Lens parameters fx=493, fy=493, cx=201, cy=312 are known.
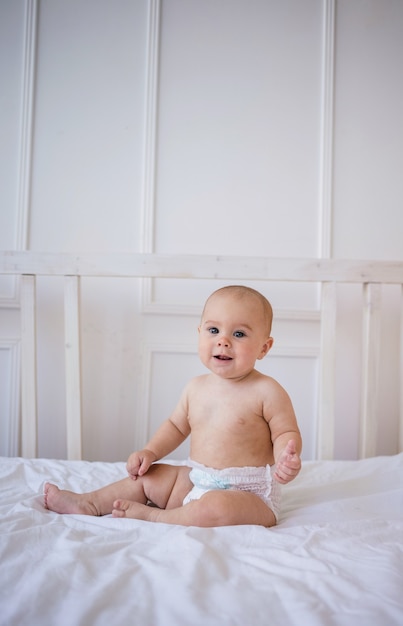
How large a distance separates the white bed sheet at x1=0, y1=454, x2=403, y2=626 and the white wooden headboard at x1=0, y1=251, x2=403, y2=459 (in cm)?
47

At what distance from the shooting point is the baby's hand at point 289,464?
800 mm

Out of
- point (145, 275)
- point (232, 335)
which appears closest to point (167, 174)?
point (145, 275)

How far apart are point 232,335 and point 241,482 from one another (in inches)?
11.0

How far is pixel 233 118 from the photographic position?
166cm

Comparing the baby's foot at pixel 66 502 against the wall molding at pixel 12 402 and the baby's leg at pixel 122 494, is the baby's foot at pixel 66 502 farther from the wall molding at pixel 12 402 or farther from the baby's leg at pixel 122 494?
the wall molding at pixel 12 402

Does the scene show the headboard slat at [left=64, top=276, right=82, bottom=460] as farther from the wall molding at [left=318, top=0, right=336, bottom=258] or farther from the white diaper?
the wall molding at [left=318, top=0, right=336, bottom=258]

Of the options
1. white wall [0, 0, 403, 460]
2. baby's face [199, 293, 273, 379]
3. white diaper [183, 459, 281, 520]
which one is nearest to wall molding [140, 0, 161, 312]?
white wall [0, 0, 403, 460]

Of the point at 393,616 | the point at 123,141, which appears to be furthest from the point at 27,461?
the point at 123,141

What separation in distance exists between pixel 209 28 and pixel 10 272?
105cm

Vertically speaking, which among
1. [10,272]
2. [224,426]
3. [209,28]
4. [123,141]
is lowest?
[224,426]

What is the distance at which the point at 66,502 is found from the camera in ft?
2.96

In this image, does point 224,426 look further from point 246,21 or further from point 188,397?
point 246,21

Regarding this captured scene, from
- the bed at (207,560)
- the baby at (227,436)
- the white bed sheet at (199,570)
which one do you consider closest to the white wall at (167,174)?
the bed at (207,560)

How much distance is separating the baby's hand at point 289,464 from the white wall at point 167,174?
0.84 metres
